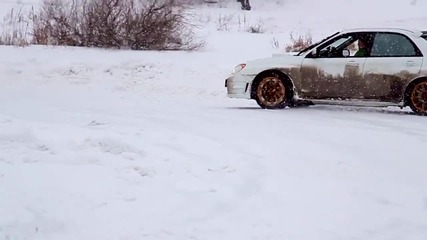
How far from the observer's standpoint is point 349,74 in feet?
34.3

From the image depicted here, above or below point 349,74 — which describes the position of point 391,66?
above

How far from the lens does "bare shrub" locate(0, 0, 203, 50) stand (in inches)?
667

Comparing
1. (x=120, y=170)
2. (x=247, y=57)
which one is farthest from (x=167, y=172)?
(x=247, y=57)

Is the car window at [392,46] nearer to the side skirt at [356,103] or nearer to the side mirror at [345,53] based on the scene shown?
the side mirror at [345,53]

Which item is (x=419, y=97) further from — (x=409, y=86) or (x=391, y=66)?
(x=391, y=66)

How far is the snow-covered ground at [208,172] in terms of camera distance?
486cm

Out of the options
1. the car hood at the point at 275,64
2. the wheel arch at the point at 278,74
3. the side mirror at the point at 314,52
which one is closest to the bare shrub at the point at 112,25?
the car hood at the point at 275,64

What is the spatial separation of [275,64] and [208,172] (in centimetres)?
528

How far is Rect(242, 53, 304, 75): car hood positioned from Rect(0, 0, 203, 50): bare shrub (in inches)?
247

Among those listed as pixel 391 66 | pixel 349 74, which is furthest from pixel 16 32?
pixel 391 66

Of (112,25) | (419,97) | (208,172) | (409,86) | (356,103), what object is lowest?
(208,172)

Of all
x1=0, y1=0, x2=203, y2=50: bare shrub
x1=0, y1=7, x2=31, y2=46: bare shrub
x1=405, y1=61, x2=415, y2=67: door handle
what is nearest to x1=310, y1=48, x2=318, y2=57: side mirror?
x1=405, y1=61, x2=415, y2=67: door handle

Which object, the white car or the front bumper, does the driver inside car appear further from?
the front bumper

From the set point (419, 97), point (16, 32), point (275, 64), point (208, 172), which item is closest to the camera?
point (208, 172)
